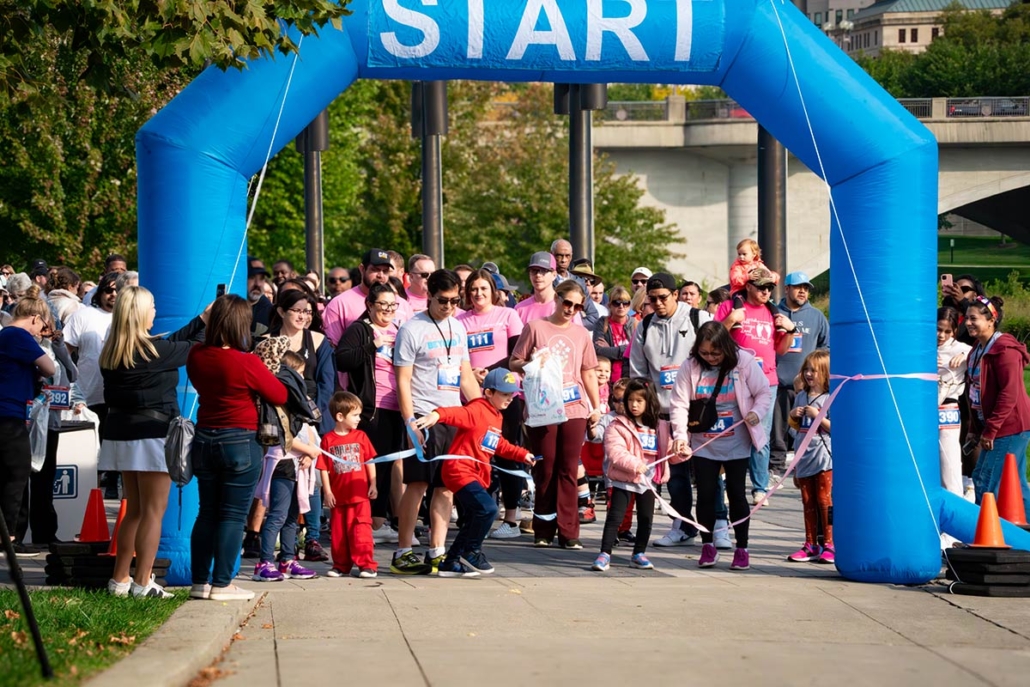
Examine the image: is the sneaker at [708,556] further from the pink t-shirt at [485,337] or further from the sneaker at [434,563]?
the pink t-shirt at [485,337]

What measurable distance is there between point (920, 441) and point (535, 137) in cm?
4010

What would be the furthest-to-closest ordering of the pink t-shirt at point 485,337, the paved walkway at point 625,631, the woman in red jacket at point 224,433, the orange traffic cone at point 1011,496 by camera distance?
the pink t-shirt at point 485,337 → the orange traffic cone at point 1011,496 → the woman in red jacket at point 224,433 → the paved walkway at point 625,631

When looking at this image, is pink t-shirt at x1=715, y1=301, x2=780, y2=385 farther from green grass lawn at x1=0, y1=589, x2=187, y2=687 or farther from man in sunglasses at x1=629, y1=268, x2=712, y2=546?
green grass lawn at x1=0, y1=589, x2=187, y2=687

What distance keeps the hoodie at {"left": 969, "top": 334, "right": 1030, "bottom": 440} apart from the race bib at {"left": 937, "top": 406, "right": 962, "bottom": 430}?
20cm

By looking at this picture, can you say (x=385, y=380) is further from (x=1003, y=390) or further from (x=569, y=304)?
(x=1003, y=390)

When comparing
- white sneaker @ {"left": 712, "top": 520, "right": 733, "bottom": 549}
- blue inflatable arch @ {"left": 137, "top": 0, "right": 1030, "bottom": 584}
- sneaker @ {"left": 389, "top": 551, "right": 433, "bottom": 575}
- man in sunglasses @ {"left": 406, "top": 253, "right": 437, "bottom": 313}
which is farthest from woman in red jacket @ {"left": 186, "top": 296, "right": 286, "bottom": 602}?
white sneaker @ {"left": 712, "top": 520, "right": 733, "bottom": 549}

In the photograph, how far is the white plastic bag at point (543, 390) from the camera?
11570 millimetres

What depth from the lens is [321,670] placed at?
6918mm

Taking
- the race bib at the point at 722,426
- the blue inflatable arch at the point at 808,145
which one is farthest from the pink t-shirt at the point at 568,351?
the blue inflatable arch at the point at 808,145

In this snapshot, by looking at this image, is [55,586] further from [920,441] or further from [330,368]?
[920,441]

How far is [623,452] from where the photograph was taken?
35.3 ft

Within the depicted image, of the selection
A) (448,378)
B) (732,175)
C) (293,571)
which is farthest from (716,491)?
(732,175)

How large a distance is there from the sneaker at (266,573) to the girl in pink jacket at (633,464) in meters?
2.14

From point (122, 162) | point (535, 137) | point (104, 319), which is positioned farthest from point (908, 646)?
point (535, 137)
